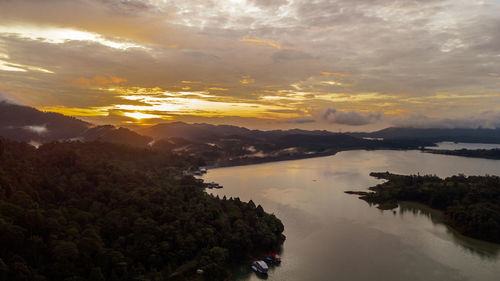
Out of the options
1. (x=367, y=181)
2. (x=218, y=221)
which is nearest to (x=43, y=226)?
(x=218, y=221)

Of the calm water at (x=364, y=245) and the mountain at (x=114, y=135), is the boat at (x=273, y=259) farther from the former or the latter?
the mountain at (x=114, y=135)

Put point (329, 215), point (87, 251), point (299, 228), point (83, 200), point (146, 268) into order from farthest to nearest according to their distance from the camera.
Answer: point (329, 215) < point (299, 228) < point (83, 200) < point (146, 268) < point (87, 251)

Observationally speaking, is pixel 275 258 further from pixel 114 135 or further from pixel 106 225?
pixel 114 135

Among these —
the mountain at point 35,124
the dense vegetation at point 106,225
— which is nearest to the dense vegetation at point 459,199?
the dense vegetation at point 106,225

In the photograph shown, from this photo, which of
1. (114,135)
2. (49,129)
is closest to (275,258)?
(114,135)

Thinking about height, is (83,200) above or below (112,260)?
above

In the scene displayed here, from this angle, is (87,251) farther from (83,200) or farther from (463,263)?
(463,263)
